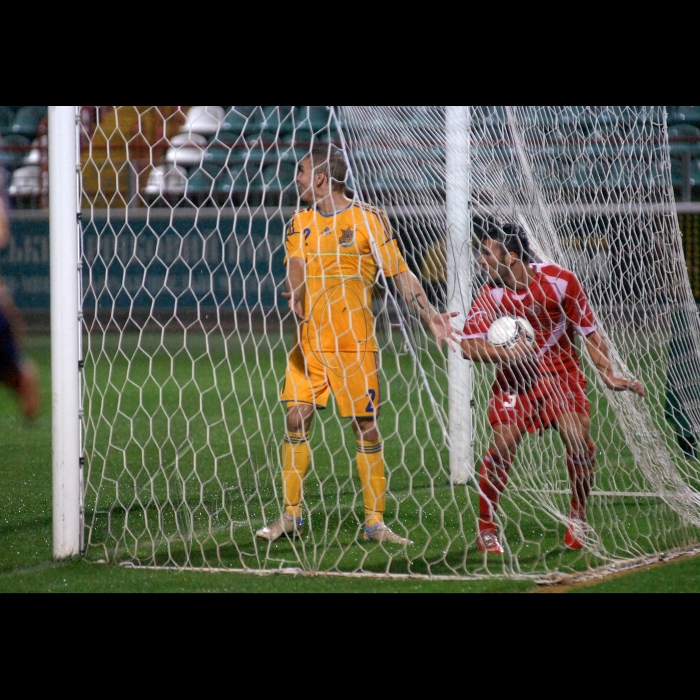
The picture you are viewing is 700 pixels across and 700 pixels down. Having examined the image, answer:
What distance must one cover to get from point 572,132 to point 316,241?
2.16 metres

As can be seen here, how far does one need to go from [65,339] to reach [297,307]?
896 millimetres

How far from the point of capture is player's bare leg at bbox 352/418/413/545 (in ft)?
12.9

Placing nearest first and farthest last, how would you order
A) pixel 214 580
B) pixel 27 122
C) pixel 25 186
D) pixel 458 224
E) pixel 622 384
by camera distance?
pixel 214 580
pixel 622 384
pixel 458 224
pixel 25 186
pixel 27 122

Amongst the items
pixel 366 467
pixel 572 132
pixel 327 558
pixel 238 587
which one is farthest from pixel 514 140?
pixel 238 587

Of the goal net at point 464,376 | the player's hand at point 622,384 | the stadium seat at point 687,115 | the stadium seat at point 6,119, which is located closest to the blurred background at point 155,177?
the stadium seat at point 687,115

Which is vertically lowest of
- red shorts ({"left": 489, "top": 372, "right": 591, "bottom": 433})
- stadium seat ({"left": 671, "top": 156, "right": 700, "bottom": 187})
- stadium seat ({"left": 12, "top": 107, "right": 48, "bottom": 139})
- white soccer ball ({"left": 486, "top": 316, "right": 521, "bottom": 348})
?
red shorts ({"left": 489, "top": 372, "right": 591, "bottom": 433})

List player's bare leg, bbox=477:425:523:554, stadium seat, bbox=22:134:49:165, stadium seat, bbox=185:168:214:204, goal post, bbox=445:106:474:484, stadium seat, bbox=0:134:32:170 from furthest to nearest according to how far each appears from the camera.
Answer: stadium seat, bbox=22:134:49:165 → stadium seat, bbox=0:134:32:170 → stadium seat, bbox=185:168:214:204 → goal post, bbox=445:106:474:484 → player's bare leg, bbox=477:425:523:554

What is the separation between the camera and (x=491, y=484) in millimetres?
3814

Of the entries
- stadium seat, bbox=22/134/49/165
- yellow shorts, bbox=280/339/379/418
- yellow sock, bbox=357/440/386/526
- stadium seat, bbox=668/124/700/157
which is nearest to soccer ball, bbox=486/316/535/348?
yellow shorts, bbox=280/339/379/418

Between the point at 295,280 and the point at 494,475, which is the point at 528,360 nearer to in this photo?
the point at 494,475

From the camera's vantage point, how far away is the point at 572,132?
5430 mm

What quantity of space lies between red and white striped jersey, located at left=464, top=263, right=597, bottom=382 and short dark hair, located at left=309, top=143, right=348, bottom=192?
710 mm

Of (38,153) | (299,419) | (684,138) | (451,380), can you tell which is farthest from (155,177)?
(299,419)

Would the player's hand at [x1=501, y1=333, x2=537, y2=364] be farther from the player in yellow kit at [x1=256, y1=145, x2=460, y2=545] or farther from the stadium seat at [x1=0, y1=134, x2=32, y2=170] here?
the stadium seat at [x1=0, y1=134, x2=32, y2=170]
